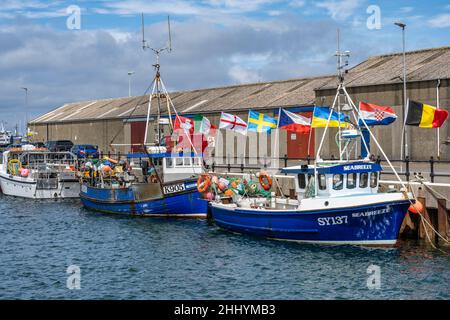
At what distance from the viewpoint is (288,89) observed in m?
50.2

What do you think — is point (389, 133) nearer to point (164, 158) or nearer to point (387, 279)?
point (164, 158)

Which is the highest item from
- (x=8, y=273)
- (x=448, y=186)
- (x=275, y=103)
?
(x=275, y=103)

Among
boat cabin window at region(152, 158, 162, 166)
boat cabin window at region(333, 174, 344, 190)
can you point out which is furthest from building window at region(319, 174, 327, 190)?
boat cabin window at region(152, 158, 162, 166)

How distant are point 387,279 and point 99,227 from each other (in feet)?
52.6

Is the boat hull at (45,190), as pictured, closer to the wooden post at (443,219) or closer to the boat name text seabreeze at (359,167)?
the boat name text seabreeze at (359,167)

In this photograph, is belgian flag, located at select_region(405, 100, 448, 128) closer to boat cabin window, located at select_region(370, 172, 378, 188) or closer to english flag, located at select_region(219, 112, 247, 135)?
Result: boat cabin window, located at select_region(370, 172, 378, 188)

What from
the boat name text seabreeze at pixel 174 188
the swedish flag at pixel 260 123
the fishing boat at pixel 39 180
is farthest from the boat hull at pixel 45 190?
the swedish flag at pixel 260 123

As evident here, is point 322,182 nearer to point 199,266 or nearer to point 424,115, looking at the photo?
point 424,115

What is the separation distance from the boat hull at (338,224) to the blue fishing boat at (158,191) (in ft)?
22.0

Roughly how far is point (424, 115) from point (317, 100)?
19.1m

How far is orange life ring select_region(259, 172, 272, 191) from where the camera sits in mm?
28172

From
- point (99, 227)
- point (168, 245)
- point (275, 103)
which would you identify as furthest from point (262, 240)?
point (275, 103)

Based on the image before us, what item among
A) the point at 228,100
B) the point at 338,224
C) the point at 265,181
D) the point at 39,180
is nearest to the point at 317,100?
the point at 228,100

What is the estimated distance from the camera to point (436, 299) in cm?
1666
